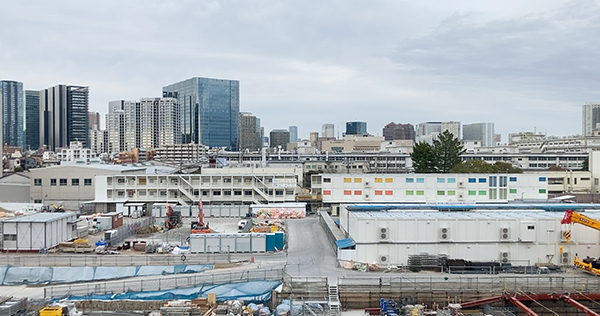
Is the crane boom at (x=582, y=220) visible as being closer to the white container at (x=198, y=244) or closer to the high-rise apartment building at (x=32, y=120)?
the white container at (x=198, y=244)

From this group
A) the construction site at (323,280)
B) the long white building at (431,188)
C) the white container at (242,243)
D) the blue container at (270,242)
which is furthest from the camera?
the long white building at (431,188)

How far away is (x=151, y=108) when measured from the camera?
15512cm

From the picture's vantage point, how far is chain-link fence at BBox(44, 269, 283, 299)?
20.3 m

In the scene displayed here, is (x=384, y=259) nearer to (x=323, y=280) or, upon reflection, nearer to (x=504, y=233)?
(x=323, y=280)

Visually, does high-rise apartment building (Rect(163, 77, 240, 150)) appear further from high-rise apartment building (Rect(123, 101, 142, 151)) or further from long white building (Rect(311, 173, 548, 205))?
long white building (Rect(311, 173, 548, 205))

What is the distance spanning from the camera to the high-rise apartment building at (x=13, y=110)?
190750 mm

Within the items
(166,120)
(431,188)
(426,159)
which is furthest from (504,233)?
(166,120)

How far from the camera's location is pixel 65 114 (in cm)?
17912

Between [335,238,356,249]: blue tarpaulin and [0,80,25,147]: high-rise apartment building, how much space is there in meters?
194

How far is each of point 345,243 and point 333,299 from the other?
546cm

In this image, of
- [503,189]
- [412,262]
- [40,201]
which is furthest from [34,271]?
[503,189]

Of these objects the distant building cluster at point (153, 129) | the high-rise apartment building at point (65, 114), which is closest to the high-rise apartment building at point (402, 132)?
the distant building cluster at point (153, 129)

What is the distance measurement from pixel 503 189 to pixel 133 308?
3069cm

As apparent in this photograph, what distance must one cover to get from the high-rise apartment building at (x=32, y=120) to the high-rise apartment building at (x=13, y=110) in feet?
9.82
